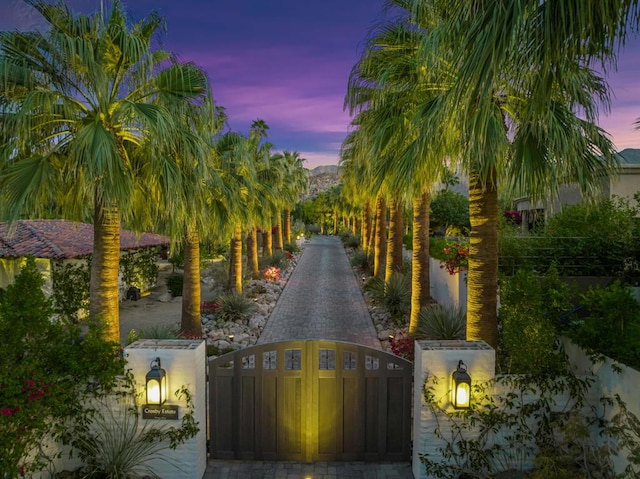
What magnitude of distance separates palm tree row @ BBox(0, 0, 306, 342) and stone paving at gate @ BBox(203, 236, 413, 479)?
3.56m

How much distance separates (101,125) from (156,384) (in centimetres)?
380

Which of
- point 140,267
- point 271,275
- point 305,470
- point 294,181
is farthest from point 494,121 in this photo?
point 294,181

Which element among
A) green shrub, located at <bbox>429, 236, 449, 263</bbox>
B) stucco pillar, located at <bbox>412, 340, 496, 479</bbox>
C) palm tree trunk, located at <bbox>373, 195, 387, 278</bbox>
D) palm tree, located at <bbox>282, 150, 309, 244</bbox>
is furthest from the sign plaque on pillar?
palm tree, located at <bbox>282, 150, 309, 244</bbox>

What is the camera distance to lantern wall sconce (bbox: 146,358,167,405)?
4711mm

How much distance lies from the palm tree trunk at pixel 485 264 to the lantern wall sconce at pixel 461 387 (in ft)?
5.22

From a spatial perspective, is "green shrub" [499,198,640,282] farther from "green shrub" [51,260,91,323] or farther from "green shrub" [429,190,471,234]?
"green shrub" [429,190,471,234]

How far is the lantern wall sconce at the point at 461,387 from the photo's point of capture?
181 inches

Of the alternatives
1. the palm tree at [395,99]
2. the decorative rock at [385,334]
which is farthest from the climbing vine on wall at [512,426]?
the decorative rock at [385,334]

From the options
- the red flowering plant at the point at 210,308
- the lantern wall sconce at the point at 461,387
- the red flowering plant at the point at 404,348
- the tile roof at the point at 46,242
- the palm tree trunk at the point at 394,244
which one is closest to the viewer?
the lantern wall sconce at the point at 461,387

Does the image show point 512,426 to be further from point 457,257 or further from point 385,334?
point 385,334

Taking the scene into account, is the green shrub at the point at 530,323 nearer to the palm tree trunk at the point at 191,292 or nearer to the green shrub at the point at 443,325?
the green shrub at the point at 443,325

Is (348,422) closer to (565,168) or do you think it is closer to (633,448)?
(633,448)

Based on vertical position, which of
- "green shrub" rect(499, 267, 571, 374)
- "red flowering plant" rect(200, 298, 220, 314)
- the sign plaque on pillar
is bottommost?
"red flowering plant" rect(200, 298, 220, 314)

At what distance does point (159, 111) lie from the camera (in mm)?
5695
